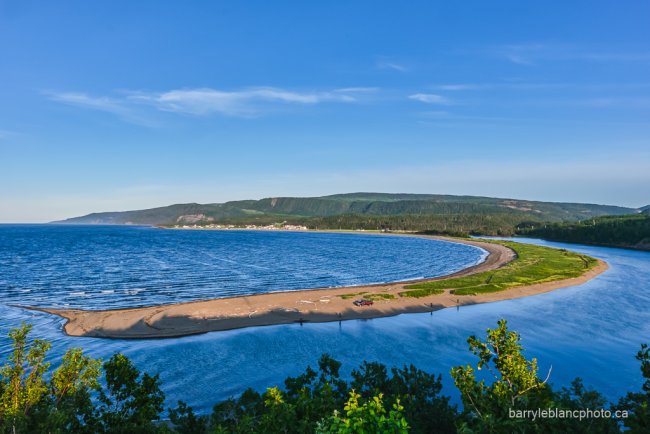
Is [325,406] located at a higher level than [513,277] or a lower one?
higher

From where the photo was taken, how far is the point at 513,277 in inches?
4242

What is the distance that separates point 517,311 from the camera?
7675 centimetres

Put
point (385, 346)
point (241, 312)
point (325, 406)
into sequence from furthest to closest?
point (241, 312), point (385, 346), point (325, 406)

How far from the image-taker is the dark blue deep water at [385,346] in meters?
45.4

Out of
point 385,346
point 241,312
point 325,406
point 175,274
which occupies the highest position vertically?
point 325,406

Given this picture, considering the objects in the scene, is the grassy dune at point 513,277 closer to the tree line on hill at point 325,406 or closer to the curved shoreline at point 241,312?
the curved shoreline at point 241,312

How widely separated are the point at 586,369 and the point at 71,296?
9565cm

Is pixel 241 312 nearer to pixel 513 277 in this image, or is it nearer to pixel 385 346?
pixel 385 346

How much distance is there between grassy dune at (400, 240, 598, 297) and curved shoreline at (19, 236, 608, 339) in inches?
119

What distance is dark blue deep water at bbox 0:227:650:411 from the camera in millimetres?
45406

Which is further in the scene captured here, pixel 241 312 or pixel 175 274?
pixel 175 274

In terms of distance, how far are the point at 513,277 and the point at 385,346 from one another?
222 feet

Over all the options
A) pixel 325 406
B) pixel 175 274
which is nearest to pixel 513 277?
pixel 175 274

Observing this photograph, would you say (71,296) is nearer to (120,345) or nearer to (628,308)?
(120,345)
